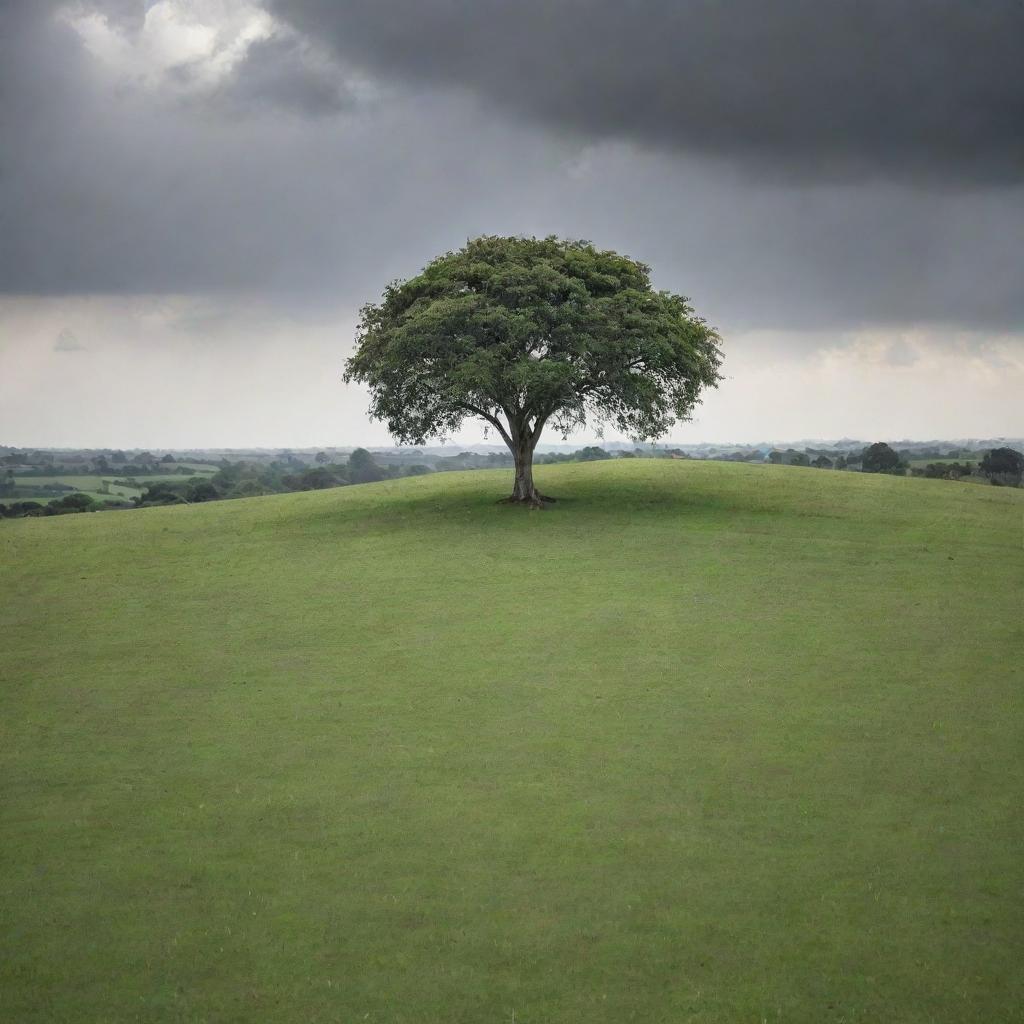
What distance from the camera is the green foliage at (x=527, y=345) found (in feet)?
127

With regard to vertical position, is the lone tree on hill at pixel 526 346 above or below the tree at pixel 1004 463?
above

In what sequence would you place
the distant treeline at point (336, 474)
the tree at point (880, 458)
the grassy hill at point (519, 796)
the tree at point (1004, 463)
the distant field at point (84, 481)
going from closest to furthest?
the grassy hill at point (519, 796) → the distant treeline at point (336, 474) → the tree at point (1004, 463) → the tree at point (880, 458) → the distant field at point (84, 481)

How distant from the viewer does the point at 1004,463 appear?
80688 millimetres

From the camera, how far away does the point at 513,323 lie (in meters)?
38.3

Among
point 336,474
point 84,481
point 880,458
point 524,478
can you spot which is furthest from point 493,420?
point 84,481

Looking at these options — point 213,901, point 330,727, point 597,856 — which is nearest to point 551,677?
point 330,727

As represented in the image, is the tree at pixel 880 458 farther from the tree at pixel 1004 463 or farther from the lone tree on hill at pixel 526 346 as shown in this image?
the lone tree on hill at pixel 526 346

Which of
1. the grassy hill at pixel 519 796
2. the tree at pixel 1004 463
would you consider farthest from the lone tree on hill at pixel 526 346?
the tree at pixel 1004 463

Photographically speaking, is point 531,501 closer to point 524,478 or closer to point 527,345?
point 524,478

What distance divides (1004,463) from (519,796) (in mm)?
81072

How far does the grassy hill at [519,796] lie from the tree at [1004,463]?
54.8 metres

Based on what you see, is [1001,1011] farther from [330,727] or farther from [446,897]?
[330,727]

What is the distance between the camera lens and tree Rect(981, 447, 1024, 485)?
7869 centimetres

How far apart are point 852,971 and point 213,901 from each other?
784 centimetres
